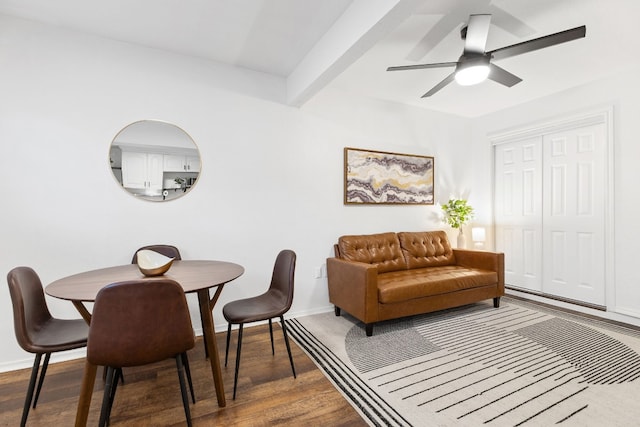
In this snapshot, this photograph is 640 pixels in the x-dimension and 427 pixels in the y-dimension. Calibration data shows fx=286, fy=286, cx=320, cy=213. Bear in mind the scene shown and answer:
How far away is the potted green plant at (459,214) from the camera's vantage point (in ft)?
13.3

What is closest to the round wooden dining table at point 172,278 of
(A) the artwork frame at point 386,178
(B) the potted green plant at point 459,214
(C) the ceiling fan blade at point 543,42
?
(A) the artwork frame at point 386,178

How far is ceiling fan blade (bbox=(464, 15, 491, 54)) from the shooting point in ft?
6.37

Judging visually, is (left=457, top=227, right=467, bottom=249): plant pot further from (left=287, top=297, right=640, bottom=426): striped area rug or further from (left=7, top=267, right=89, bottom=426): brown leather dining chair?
(left=7, top=267, right=89, bottom=426): brown leather dining chair

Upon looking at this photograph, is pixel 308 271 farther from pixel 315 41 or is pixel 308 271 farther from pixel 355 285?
pixel 315 41

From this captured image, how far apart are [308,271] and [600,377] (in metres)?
2.50

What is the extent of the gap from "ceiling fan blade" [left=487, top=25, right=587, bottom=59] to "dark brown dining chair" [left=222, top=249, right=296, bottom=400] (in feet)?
7.17

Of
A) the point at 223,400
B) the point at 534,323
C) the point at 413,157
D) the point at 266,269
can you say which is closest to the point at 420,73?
the point at 413,157

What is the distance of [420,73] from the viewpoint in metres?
3.05

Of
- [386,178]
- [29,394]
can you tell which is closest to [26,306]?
[29,394]

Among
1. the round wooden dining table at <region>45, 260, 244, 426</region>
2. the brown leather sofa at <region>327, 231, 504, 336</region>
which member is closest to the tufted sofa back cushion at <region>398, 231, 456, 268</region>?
the brown leather sofa at <region>327, 231, 504, 336</region>

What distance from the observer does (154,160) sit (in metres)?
2.62

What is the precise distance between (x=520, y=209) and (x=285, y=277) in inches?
142

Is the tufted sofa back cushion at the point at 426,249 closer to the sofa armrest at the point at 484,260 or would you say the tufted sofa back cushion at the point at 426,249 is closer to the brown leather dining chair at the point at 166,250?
the sofa armrest at the point at 484,260

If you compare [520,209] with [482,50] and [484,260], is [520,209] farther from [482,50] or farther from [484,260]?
[482,50]
